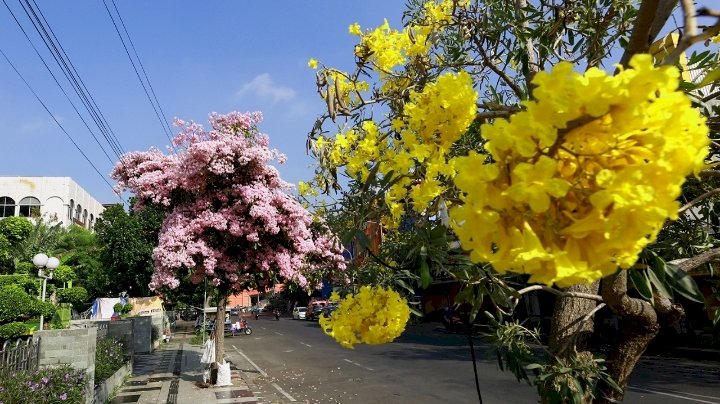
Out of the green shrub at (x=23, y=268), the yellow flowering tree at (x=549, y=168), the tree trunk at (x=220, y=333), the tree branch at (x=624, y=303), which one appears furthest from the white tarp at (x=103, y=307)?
the tree branch at (x=624, y=303)

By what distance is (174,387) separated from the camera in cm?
1002

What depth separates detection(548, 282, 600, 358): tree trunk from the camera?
2193mm

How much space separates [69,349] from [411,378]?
6684mm

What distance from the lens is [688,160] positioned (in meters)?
0.86

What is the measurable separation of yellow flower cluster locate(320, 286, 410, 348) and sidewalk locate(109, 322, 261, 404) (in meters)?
7.03

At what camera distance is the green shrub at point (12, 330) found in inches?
324

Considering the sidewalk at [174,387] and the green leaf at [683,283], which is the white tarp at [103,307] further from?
the green leaf at [683,283]

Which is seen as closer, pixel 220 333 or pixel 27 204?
pixel 220 333

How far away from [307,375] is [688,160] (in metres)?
12.1

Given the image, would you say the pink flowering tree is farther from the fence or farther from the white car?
the white car

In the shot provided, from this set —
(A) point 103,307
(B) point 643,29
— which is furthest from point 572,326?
(A) point 103,307

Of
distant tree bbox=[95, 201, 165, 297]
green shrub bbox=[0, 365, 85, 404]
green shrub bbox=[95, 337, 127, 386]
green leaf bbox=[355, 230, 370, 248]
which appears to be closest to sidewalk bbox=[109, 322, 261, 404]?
green shrub bbox=[95, 337, 127, 386]

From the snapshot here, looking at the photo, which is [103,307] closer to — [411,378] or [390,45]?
[411,378]

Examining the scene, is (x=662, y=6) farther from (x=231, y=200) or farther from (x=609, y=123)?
(x=231, y=200)
